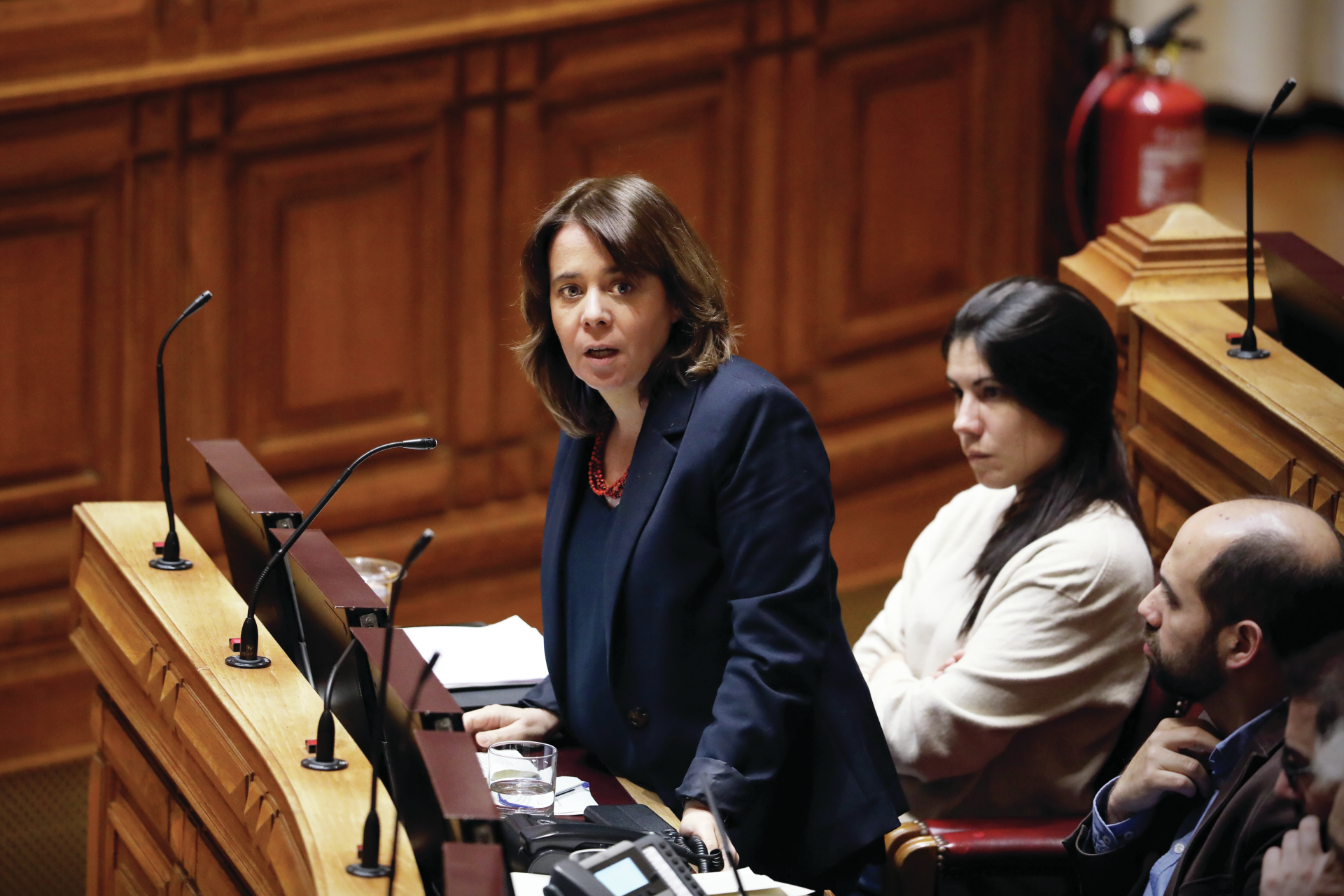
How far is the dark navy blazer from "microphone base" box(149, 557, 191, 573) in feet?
1.99

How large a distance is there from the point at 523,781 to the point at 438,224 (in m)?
2.25

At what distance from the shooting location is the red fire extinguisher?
4824 mm

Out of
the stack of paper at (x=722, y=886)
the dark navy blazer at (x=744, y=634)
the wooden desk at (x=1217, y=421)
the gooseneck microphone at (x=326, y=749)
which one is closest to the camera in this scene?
the stack of paper at (x=722, y=886)

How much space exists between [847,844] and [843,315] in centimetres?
276

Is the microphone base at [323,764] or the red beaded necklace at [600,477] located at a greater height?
the red beaded necklace at [600,477]

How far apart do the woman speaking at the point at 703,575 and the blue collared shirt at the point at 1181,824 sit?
24 cm

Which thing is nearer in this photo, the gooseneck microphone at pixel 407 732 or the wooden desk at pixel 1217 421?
the gooseneck microphone at pixel 407 732

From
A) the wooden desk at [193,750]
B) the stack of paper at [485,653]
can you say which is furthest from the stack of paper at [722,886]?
the stack of paper at [485,653]

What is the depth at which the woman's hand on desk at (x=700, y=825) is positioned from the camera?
1.83m

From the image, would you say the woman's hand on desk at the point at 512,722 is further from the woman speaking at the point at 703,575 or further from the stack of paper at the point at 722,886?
the stack of paper at the point at 722,886

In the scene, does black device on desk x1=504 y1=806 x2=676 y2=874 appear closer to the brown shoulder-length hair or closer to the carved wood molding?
the brown shoulder-length hair

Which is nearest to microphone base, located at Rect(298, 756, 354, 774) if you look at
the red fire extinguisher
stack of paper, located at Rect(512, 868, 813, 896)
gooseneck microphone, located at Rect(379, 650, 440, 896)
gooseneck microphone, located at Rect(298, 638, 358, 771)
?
gooseneck microphone, located at Rect(298, 638, 358, 771)

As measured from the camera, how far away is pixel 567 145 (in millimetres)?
4148

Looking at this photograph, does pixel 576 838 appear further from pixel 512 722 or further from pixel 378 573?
pixel 378 573
